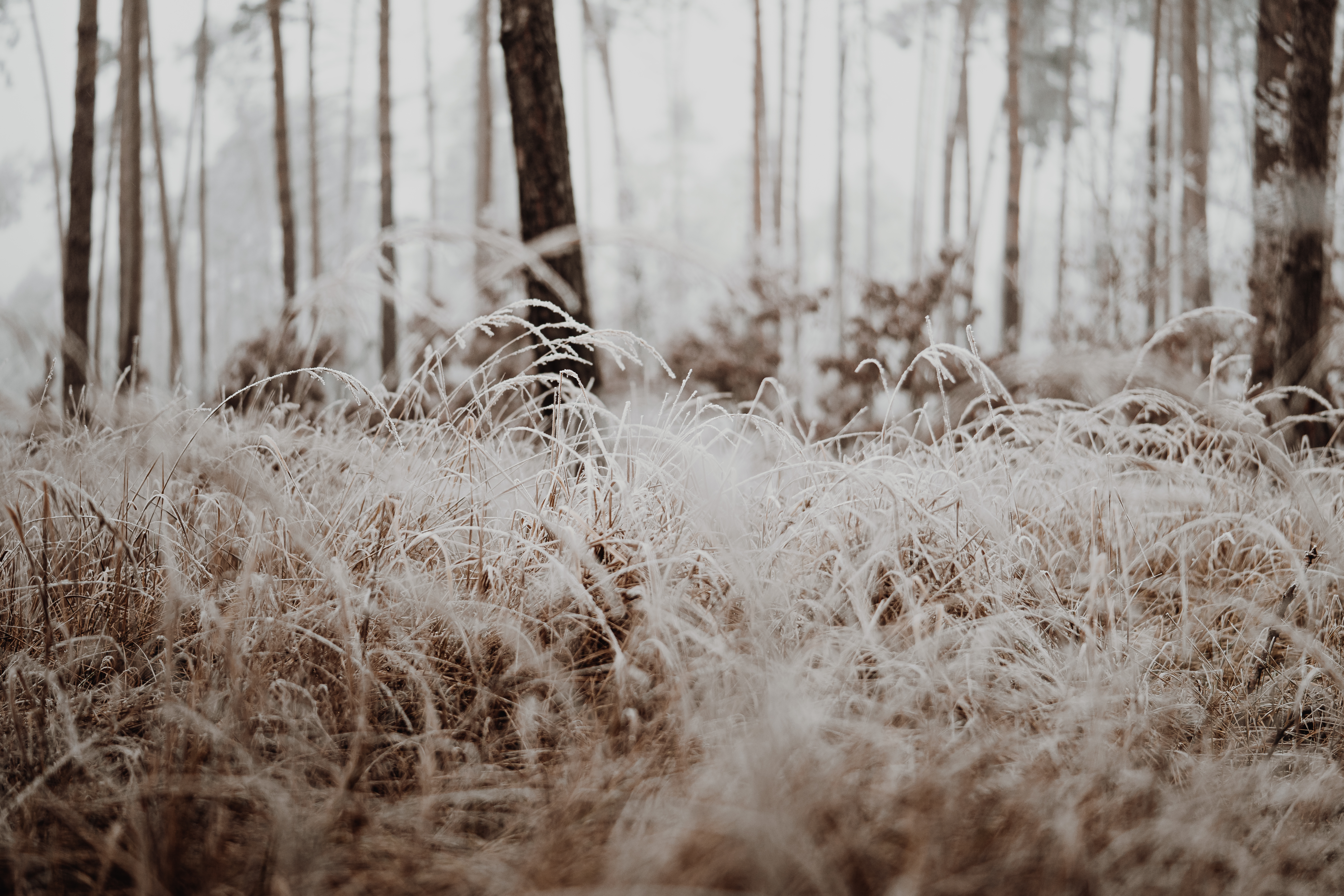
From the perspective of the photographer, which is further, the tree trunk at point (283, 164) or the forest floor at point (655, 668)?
the tree trunk at point (283, 164)

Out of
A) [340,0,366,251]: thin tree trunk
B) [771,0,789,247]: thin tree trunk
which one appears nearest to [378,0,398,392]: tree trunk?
[340,0,366,251]: thin tree trunk

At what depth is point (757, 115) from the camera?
37.7ft

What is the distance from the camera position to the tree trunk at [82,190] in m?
4.79

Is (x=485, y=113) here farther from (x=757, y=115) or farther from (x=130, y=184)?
(x=130, y=184)

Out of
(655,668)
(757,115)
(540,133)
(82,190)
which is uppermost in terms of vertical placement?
(757,115)

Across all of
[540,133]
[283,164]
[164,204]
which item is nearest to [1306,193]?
[540,133]

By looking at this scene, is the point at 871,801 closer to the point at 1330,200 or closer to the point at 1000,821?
the point at 1000,821

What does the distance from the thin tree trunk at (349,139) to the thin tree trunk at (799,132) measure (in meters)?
5.83

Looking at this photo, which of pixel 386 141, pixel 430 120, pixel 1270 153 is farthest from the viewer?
pixel 430 120

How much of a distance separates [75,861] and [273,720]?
0.30m

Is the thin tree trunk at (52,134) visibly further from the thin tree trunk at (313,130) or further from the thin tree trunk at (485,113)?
the thin tree trunk at (485,113)

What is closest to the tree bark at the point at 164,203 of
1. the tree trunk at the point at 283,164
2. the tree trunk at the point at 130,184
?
the tree trunk at the point at 130,184

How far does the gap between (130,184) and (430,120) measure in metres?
7.94

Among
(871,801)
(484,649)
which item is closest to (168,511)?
(484,649)
